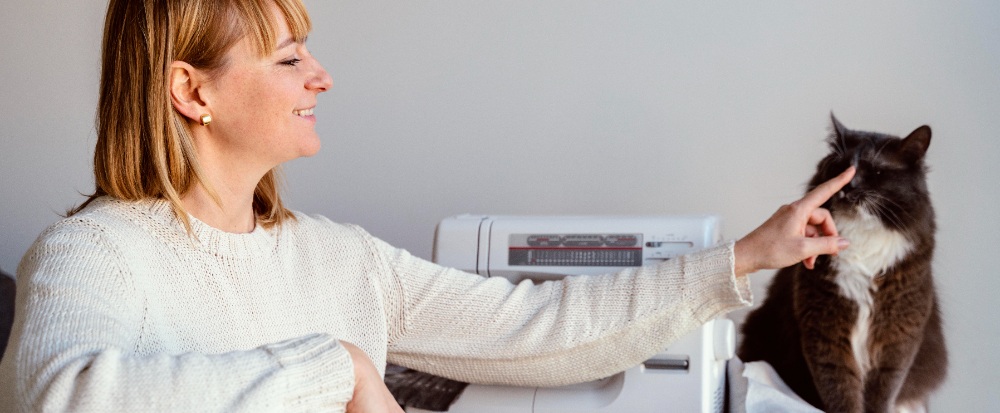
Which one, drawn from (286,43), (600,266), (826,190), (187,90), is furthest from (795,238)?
(187,90)

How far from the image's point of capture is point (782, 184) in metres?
1.98

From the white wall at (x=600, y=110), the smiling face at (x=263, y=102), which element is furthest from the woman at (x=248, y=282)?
the white wall at (x=600, y=110)

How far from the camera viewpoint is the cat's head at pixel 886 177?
1484 mm

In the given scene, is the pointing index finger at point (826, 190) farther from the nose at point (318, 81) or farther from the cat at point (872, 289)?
the nose at point (318, 81)

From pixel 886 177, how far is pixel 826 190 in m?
0.14

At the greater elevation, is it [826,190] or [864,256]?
[826,190]

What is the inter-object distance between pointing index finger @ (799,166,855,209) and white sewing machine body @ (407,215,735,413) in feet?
0.69

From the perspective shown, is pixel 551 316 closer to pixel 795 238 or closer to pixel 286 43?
pixel 795 238

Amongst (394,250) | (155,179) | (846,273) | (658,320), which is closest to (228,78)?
(155,179)

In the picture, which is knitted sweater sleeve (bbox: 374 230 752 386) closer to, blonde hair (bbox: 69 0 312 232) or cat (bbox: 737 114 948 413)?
cat (bbox: 737 114 948 413)

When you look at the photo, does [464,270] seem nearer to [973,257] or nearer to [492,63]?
[492,63]

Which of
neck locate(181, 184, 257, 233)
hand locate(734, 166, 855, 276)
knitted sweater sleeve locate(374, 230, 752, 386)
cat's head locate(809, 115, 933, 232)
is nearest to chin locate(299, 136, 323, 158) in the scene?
neck locate(181, 184, 257, 233)

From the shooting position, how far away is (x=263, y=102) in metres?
1.35

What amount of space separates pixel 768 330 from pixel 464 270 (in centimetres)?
56
